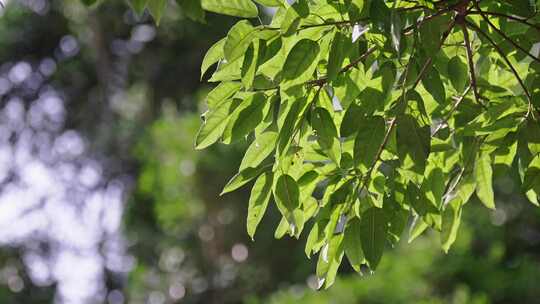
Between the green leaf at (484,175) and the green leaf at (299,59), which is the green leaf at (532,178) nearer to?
the green leaf at (484,175)

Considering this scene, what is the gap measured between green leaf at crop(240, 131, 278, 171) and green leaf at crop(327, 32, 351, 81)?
0.50 feet

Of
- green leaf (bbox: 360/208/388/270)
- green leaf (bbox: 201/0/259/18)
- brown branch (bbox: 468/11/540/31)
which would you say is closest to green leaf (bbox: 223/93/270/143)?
green leaf (bbox: 201/0/259/18)

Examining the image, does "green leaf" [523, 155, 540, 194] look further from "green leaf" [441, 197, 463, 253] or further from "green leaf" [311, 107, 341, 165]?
"green leaf" [311, 107, 341, 165]

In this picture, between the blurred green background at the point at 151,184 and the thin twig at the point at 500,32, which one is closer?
the thin twig at the point at 500,32

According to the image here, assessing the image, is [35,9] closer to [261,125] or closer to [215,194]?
[215,194]

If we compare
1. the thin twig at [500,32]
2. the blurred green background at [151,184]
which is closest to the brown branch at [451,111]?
the thin twig at [500,32]

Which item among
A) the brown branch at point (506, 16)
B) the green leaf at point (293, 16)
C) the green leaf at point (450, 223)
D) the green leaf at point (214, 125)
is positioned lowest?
the green leaf at point (450, 223)

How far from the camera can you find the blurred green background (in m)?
6.71

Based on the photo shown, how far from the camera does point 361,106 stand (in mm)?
1188

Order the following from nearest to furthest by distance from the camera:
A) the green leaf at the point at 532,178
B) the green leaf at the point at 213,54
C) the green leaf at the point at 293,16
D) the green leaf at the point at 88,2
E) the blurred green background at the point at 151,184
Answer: the green leaf at the point at 88,2 < the green leaf at the point at 293,16 < the green leaf at the point at 213,54 < the green leaf at the point at 532,178 < the blurred green background at the point at 151,184

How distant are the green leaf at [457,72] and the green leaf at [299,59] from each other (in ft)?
0.86

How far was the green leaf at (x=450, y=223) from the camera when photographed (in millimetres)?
1461

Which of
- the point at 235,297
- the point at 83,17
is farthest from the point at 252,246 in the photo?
the point at 83,17

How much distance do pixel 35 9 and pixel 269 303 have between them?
3.34 metres
